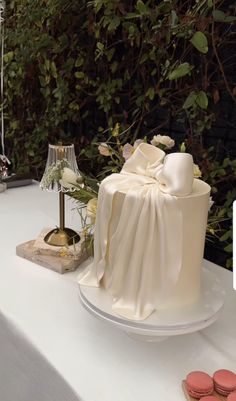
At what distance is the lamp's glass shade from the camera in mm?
996

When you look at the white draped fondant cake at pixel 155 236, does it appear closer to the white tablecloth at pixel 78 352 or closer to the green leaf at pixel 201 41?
the white tablecloth at pixel 78 352

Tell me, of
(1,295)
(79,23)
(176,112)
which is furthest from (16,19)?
(1,295)

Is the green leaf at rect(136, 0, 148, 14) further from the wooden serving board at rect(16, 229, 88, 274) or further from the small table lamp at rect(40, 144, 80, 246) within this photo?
the wooden serving board at rect(16, 229, 88, 274)

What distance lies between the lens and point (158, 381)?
649 millimetres

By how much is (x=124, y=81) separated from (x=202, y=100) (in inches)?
18.5

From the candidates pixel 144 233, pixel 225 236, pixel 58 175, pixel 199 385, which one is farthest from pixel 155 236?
pixel 225 236

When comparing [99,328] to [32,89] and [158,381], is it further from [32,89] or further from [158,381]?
[32,89]

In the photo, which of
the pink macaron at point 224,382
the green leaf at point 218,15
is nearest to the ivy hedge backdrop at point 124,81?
the green leaf at point 218,15

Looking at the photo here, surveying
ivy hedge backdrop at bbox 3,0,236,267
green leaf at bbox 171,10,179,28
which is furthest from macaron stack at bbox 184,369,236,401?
green leaf at bbox 171,10,179,28

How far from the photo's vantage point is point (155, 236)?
2.32ft

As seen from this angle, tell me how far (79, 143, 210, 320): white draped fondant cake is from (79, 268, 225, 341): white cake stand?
13mm

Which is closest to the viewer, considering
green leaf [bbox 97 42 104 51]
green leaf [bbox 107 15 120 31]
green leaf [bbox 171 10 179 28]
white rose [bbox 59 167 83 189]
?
white rose [bbox 59 167 83 189]

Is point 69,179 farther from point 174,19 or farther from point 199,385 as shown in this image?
point 174,19

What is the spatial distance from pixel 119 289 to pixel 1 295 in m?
Result: 0.30
